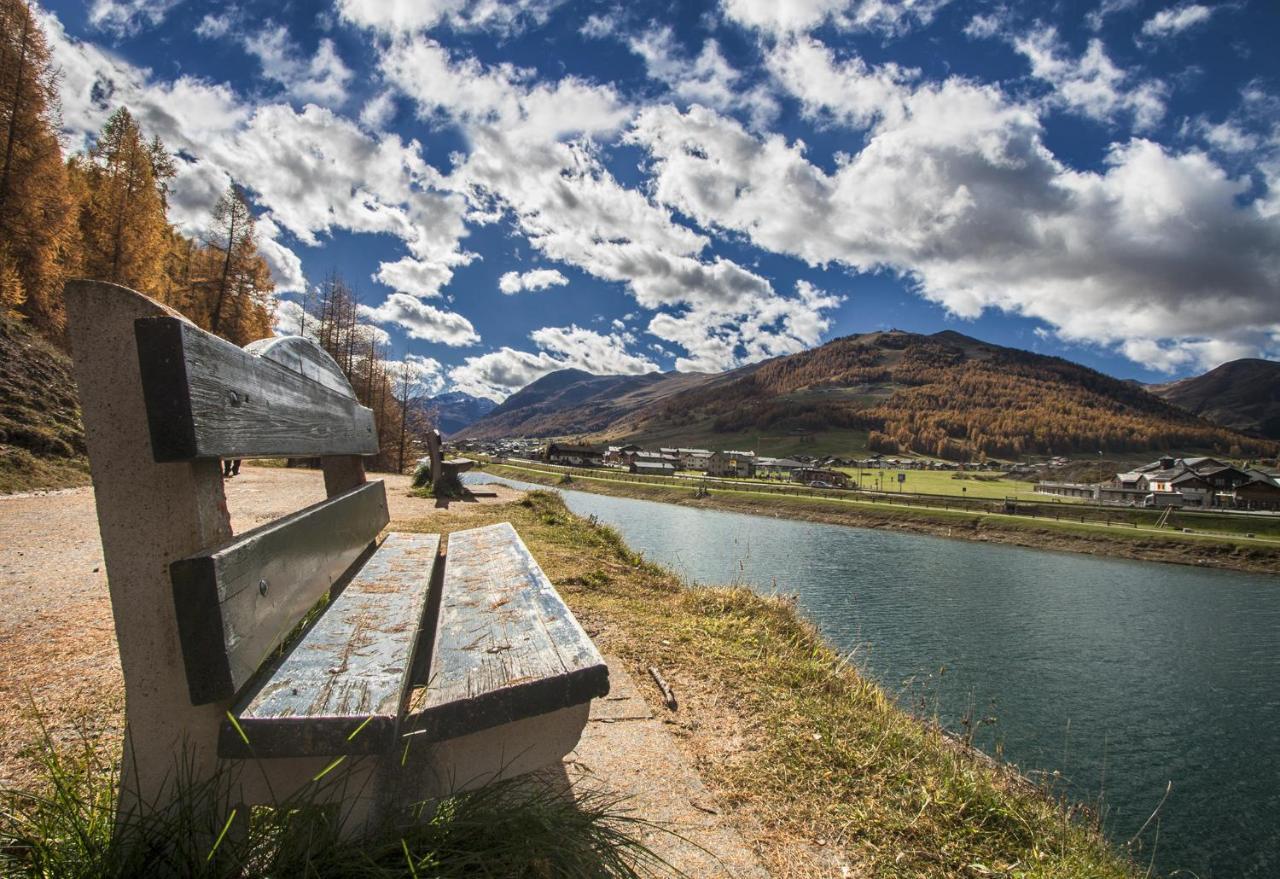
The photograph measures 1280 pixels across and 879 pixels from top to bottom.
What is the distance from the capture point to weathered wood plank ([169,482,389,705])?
134 centimetres

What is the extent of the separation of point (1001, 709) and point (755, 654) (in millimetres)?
10106

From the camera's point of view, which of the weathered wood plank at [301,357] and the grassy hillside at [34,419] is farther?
the grassy hillside at [34,419]

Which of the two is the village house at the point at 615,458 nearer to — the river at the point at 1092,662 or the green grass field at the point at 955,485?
the green grass field at the point at 955,485

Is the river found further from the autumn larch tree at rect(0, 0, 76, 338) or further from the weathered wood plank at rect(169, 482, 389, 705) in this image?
the autumn larch tree at rect(0, 0, 76, 338)

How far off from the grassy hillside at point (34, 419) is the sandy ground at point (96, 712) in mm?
8708

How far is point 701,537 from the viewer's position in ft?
110

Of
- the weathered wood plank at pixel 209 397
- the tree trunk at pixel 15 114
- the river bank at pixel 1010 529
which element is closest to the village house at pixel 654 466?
the river bank at pixel 1010 529

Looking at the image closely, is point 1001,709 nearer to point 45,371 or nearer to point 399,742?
point 399,742

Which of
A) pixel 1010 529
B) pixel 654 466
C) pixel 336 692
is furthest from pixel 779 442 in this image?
pixel 336 692

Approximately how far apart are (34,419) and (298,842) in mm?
19248

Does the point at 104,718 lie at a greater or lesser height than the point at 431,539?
lesser

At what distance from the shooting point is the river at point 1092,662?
901 centimetres

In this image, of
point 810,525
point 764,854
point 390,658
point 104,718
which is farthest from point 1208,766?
point 810,525

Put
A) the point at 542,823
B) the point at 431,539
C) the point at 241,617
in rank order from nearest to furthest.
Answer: the point at 241,617
the point at 542,823
the point at 431,539
